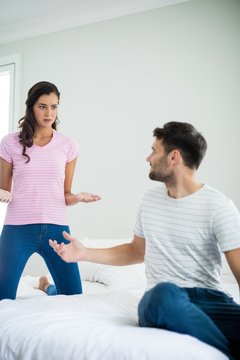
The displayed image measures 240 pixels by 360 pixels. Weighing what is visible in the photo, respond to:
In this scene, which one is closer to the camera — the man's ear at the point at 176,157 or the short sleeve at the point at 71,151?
the man's ear at the point at 176,157

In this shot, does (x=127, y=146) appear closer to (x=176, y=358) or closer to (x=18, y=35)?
(x=18, y=35)

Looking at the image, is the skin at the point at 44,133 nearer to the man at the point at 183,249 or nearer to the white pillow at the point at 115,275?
the man at the point at 183,249

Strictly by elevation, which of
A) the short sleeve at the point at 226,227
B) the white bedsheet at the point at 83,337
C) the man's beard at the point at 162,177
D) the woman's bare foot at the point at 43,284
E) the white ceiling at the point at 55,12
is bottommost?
the woman's bare foot at the point at 43,284

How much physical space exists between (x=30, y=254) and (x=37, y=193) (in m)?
0.27

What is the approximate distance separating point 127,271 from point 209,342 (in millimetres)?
1519

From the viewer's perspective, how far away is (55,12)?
3701 millimetres

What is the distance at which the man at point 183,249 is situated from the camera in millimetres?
1122

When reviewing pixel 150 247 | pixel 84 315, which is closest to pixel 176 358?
pixel 84 315

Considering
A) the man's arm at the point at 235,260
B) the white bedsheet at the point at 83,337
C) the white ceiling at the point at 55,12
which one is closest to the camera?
the white bedsheet at the point at 83,337

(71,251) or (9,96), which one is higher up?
(9,96)

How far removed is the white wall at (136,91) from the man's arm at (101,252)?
1.48m

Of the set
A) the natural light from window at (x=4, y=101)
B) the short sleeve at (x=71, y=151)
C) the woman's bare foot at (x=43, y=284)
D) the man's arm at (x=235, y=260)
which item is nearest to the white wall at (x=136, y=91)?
the natural light from window at (x=4, y=101)

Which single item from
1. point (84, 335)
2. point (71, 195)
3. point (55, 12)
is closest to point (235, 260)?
point (84, 335)

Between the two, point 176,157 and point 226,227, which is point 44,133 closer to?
point 176,157
